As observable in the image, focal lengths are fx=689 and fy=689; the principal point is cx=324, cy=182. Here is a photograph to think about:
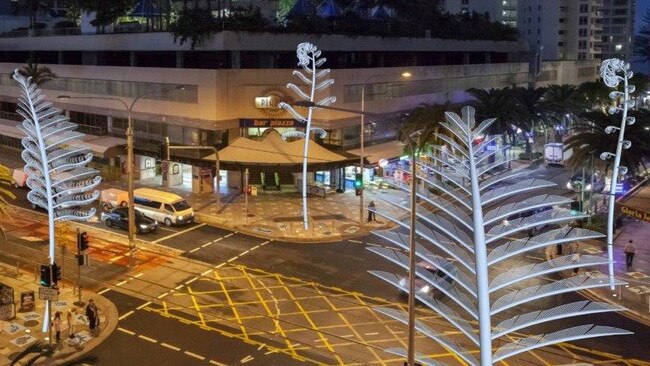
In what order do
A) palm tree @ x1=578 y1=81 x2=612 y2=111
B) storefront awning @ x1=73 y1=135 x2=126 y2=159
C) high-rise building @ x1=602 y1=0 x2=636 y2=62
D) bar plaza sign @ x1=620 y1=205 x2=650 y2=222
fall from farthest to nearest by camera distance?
high-rise building @ x1=602 y1=0 x2=636 y2=62, palm tree @ x1=578 y1=81 x2=612 y2=111, storefront awning @ x1=73 y1=135 x2=126 y2=159, bar plaza sign @ x1=620 y1=205 x2=650 y2=222

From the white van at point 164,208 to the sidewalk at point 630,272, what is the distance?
21.8 m

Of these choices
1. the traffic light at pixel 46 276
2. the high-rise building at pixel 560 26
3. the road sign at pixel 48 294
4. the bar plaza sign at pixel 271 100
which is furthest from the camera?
the high-rise building at pixel 560 26

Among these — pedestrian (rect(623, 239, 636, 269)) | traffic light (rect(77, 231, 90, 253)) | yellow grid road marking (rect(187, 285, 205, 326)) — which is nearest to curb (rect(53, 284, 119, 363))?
traffic light (rect(77, 231, 90, 253))

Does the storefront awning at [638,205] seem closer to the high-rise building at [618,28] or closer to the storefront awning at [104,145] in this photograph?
the storefront awning at [104,145]

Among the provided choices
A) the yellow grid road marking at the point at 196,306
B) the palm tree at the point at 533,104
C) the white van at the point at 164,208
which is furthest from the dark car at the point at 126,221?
the palm tree at the point at 533,104

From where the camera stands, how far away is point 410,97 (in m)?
60.8

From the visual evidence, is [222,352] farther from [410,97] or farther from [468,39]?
[468,39]

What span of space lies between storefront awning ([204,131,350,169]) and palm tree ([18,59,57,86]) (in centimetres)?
2480

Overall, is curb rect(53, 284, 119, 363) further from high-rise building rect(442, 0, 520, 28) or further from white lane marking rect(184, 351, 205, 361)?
high-rise building rect(442, 0, 520, 28)

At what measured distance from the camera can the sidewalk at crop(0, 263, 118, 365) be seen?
2358 cm

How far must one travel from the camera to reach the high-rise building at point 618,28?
162 metres

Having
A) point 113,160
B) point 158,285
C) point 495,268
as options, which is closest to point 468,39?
point 113,160

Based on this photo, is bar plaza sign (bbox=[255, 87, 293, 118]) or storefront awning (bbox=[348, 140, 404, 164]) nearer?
bar plaza sign (bbox=[255, 87, 293, 118])

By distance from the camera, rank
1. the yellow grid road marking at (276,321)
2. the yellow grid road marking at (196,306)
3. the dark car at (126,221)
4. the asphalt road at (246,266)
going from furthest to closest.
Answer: the dark car at (126,221) → the yellow grid road marking at (196,306) → the yellow grid road marking at (276,321) → the asphalt road at (246,266)
